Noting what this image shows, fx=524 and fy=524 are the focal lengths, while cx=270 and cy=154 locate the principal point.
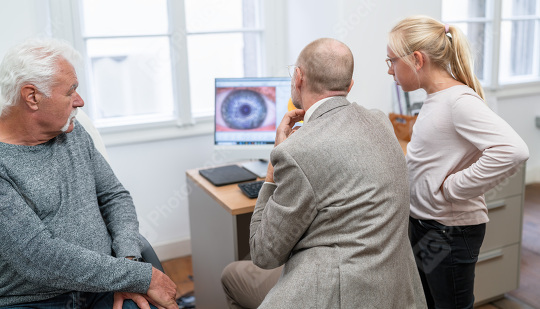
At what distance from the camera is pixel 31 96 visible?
152 centimetres

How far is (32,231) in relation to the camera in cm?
144

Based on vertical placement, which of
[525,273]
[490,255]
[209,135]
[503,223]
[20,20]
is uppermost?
[20,20]

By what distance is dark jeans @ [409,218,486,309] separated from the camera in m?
1.66

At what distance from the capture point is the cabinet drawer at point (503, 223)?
2477 millimetres

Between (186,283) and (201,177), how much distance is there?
795 mm

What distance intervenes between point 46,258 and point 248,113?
1.24m

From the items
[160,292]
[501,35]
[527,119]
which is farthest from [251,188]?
[527,119]

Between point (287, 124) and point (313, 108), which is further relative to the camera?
point (287, 124)

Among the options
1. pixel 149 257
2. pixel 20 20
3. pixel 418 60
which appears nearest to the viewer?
pixel 418 60

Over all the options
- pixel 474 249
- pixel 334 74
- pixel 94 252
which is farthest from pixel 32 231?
pixel 474 249

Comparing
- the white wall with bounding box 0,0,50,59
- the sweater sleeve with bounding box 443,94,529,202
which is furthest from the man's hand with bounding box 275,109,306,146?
the white wall with bounding box 0,0,50,59

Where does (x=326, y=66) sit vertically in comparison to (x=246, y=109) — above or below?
above

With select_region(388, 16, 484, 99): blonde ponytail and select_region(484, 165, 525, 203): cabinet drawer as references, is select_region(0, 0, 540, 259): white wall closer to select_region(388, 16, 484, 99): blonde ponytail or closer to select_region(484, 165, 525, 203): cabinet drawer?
select_region(484, 165, 525, 203): cabinet drawer

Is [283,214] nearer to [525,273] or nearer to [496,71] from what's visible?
[525,273]
